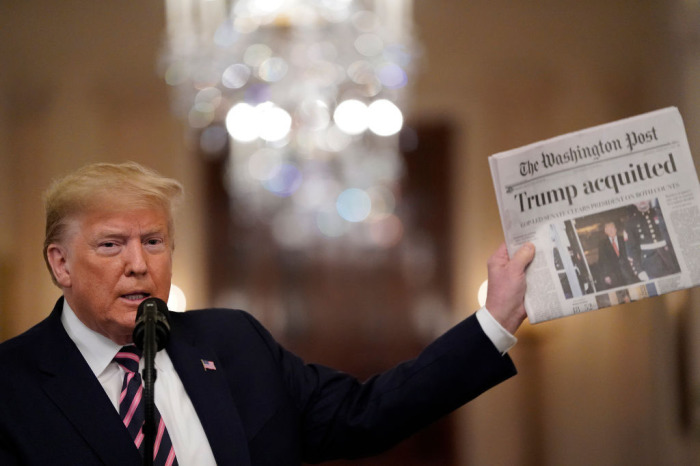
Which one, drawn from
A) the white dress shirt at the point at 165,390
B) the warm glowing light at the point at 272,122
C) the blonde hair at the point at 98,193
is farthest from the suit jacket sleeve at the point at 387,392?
the warm glowing light at the point at 272,122

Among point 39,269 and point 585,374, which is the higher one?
point 39,269

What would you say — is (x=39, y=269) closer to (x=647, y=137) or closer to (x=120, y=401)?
(x=120, y=401)

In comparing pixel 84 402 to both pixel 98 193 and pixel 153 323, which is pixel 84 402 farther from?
pixel 98 193

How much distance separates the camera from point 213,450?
1294 mm

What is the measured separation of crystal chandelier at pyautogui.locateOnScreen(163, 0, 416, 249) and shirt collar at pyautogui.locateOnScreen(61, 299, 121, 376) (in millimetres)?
1821

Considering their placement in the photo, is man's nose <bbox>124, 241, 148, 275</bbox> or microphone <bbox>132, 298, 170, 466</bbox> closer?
microphone <bbox>132, 298, 170, 466</bbox>

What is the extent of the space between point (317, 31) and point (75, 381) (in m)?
2.38

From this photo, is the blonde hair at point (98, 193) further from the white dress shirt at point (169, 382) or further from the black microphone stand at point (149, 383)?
the black microphone stand at point (149, 383)

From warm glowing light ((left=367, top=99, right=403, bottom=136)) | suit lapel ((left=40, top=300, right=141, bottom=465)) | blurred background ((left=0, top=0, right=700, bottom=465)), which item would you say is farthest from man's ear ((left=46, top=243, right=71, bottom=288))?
warm glowing light ((left=367, top=99, right=403, bottom=136))

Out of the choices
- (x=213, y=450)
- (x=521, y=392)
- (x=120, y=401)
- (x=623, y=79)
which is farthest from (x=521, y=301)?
(x=623, y=79)

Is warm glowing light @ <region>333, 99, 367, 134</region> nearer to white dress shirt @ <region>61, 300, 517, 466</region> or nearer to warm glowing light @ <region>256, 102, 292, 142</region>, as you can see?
warm glowing light @ <region>256, 102, 292, 142</region>

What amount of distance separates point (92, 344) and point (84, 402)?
147 millimetres

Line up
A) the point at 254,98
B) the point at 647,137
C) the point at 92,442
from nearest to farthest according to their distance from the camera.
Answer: the point at 92,442
the point at 647,137
the point at 254,98

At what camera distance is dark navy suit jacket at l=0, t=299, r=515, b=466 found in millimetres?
1210
